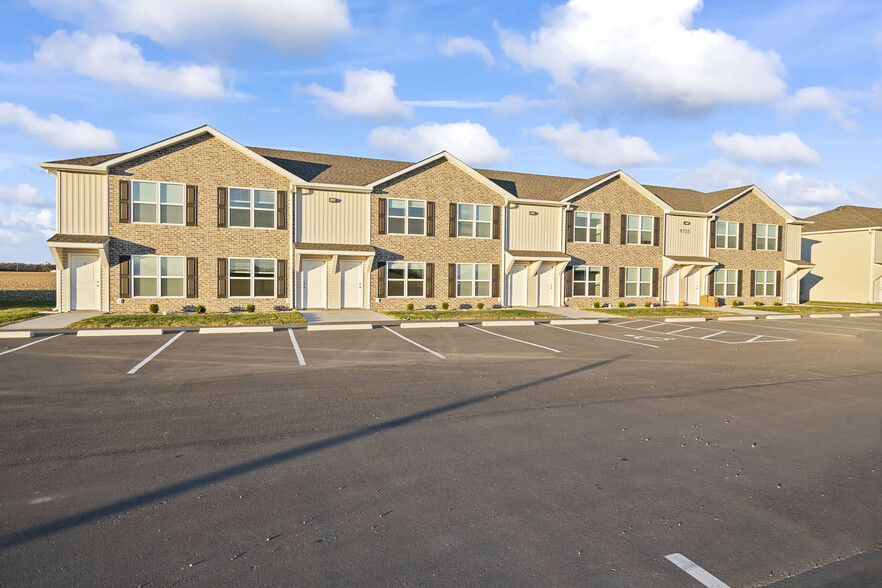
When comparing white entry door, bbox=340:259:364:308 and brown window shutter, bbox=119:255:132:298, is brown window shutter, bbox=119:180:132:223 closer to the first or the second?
brown window shutter, bbox=119:255:132:298

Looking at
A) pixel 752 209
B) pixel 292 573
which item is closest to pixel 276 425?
pixel 292 573

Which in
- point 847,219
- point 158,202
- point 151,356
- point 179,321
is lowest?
point 151,356

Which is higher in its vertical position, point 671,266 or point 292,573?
point 671,266

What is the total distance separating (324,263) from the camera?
2491 cm

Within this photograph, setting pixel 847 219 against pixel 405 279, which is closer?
pixel 405 279

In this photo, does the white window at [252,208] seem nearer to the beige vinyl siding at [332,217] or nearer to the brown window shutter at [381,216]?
the beige vinyl siding at [332,217]

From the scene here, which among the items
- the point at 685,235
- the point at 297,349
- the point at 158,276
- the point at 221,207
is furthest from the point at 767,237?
the point at 158,276

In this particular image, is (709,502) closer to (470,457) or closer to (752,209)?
(470,457)

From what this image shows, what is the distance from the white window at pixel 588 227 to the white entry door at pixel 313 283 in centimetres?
1382

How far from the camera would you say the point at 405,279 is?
2580 cm

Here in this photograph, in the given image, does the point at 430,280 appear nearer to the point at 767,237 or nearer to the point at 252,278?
the point at 252,278

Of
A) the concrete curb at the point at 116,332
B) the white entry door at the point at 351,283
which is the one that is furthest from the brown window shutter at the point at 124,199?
the white entry door at the point at 351,283

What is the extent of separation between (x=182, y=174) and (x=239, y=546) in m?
22.0

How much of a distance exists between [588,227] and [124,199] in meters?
22.6
